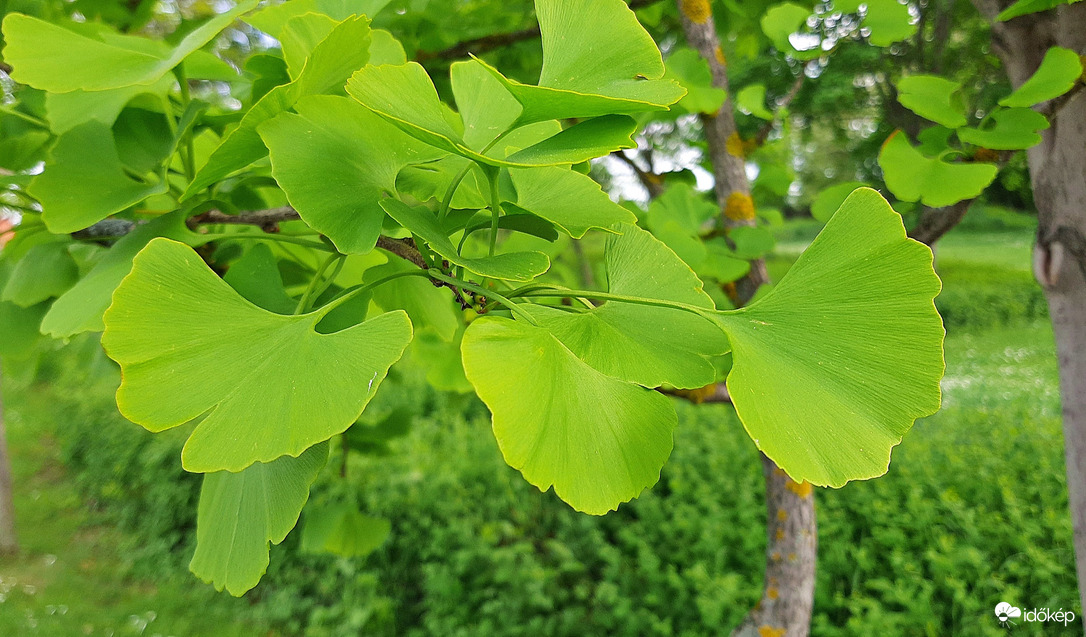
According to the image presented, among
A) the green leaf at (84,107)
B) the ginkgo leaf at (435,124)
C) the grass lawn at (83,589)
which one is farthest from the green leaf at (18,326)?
the grass lawn at (83,589)

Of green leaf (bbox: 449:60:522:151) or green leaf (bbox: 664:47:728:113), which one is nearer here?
green leaf (bbox: 449:60:522:151)

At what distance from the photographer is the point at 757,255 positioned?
1.05 meters

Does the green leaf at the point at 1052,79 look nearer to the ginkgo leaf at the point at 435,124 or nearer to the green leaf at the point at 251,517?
the ginkgo leaf at the point at 435,124

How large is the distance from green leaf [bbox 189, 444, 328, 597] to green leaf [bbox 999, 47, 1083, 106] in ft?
2.49

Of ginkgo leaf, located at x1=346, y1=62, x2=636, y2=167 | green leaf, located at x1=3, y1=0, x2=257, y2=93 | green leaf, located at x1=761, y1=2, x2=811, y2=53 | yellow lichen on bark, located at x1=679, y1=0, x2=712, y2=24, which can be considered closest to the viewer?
ginkgo leaf, located at x1=346, y1=62, x2=636, y2=167

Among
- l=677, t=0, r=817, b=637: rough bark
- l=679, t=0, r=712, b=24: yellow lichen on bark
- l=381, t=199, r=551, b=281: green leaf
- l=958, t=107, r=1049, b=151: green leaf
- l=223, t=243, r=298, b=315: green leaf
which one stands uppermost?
l=381, t=199, r=551, b=281: green leaf

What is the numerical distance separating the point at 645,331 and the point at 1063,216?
2.95ft

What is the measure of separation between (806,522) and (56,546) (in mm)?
3438

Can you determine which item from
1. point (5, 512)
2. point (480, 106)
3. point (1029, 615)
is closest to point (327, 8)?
point (480, 106)

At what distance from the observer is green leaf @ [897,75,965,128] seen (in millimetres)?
735

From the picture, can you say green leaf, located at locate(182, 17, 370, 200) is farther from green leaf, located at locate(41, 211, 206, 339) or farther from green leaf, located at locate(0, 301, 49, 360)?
green leaf, located at locate(0, 301, 49, 360)

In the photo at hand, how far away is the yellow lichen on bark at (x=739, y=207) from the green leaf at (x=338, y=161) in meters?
0.96

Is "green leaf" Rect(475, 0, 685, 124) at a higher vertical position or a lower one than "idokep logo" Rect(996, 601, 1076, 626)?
higher

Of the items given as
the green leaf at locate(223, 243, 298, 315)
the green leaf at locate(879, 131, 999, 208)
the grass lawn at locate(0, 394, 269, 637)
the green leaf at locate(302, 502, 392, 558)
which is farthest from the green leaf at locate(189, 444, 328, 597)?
the grass lawn at locate(0, 394, 269, 637)
